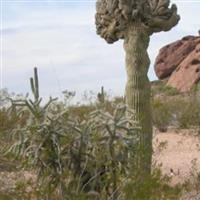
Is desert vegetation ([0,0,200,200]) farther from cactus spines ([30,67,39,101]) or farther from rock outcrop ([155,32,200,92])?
rock outcrop ([155,32,200,92])

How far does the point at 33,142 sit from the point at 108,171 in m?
0.69

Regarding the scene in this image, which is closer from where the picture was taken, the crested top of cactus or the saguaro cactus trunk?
the saguaro cactus trunk

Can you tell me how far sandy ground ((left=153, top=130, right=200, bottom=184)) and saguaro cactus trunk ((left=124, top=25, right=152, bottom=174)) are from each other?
1.07 metres

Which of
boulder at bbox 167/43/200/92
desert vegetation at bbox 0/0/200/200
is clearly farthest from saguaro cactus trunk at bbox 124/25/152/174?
boulder at bbox 167/43/200/92

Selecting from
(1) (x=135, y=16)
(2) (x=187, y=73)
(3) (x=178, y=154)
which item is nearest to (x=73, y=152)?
(1) (x=135, y=16)

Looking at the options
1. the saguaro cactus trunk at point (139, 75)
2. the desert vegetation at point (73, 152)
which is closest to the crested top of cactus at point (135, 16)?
the saguaro cactus trunk at point (139, 75)

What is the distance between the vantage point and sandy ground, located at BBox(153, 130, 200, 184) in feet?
37.3

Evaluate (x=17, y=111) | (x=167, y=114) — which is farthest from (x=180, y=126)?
(x=17, y=111)

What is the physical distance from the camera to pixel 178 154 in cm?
1507

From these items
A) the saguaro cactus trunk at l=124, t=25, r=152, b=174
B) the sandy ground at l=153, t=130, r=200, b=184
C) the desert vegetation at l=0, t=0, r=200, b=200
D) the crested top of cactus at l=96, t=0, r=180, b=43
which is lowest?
the sandy ground at l=153, t=130, r=200, b=184

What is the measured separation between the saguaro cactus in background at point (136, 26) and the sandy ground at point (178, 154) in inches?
45.8

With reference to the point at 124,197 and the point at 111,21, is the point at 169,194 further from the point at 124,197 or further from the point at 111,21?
the point at 111,21

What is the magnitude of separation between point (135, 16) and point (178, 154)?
594cm

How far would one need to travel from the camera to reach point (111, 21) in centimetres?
1003
